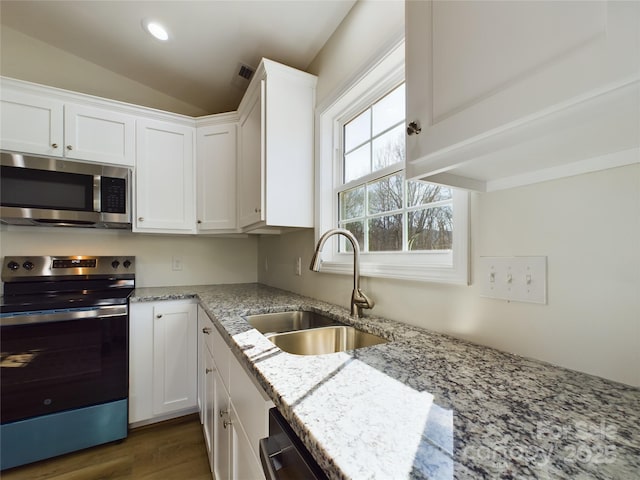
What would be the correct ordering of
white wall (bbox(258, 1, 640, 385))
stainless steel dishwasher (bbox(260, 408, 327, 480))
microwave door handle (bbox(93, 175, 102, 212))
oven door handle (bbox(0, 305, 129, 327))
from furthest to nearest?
1. microwave door handle (bbox(93, 175, 102, 212))
2. oven door handle (bbox(0, 305, 129, 327))
3. white wall (bbox(258, 1, 640, 385))
4. stainless steel dishwasher (bbox(260, 408, 327, 480))

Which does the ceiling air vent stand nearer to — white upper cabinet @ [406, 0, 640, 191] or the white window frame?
the white window frame

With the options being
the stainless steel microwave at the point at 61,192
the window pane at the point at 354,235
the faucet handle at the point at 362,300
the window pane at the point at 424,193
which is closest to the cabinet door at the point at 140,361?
the stainless steel microwave at the point at 61,192

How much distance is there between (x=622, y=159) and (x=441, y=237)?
0.59m

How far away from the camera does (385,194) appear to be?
4.80ft

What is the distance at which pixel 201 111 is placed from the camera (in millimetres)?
2795

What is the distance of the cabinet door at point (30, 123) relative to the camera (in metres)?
1.81

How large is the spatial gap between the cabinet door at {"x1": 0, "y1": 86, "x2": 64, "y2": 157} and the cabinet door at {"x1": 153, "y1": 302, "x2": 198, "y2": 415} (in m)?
1.28

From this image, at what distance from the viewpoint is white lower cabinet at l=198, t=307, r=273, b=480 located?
30.1 inches

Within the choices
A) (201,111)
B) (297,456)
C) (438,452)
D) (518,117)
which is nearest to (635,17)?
(518,117)

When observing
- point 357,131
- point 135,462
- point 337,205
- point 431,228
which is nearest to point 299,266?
point 337,205

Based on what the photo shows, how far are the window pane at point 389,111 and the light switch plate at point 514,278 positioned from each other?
81cm

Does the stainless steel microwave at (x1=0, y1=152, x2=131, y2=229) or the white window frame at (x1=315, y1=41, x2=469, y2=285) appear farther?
the stainless steel microwave at (x1=0, y1=152, x2=131, y2=229)

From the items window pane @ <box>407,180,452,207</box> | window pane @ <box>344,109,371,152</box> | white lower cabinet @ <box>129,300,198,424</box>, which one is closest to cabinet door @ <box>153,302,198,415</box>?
white lower cabinet @ <box>129,300,198,424</box>

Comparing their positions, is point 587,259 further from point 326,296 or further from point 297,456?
point 326,296
